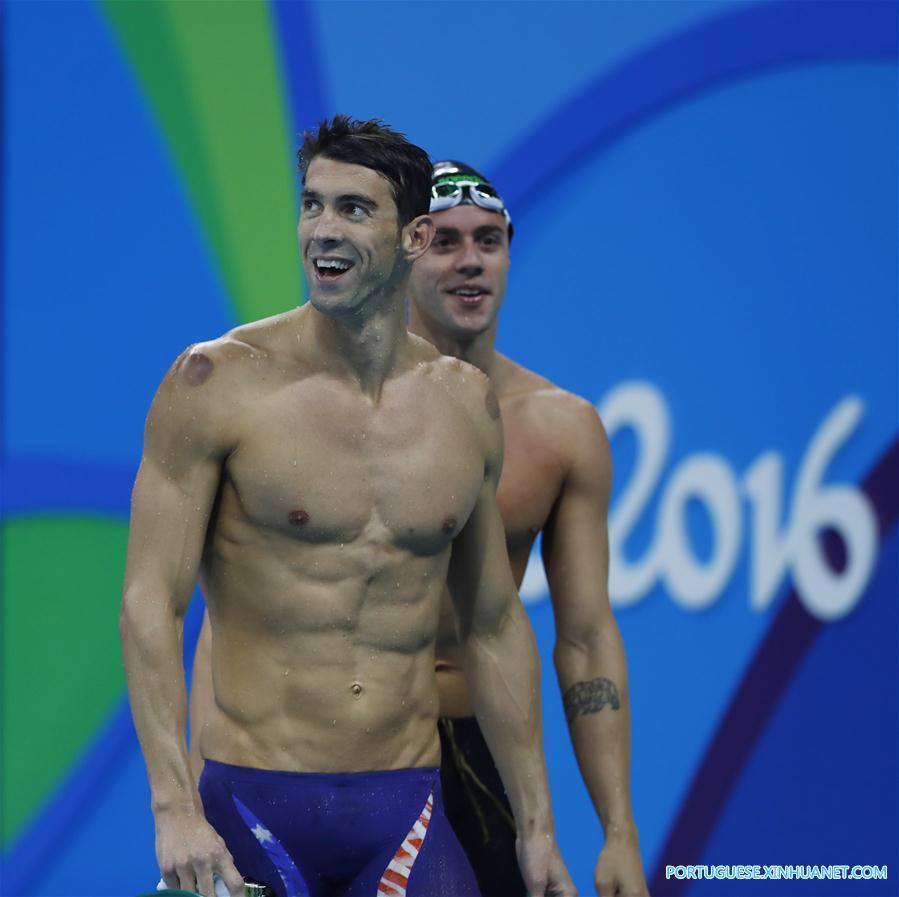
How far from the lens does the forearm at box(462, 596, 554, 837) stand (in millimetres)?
3275

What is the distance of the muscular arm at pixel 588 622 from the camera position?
378 cm

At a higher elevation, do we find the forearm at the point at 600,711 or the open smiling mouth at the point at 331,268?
the open smiling mouth at the point at 331,268

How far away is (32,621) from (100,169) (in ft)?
4.42

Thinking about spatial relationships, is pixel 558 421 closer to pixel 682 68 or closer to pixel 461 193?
pixel 461 193

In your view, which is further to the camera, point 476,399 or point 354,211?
point 476,399

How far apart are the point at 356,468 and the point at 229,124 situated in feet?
7.91

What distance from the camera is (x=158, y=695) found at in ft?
9.18

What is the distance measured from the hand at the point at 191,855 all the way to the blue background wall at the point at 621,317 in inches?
94.1

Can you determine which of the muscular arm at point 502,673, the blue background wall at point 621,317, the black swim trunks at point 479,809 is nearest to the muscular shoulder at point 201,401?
the muscular arm at point 502,673

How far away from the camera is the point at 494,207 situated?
3877mm

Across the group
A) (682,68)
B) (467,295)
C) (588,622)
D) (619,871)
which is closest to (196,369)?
(467,295)

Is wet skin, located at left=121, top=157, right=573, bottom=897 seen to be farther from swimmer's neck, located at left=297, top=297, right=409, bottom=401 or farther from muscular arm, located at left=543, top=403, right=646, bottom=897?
muscular arm, located at left=543, top=403, right=646, bottom=897

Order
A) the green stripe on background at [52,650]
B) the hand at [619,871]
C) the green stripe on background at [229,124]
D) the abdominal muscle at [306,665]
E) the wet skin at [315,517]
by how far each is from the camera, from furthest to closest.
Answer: the green stripe on background at [229,124] < the green stripe on background at [52,650] < the hand at [619,871] < the abdominal muscle at [306,665] < the wet skin at [315,517]

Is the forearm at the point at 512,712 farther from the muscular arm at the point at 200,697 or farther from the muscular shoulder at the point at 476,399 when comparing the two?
the muscular arm at the point at 200,697
